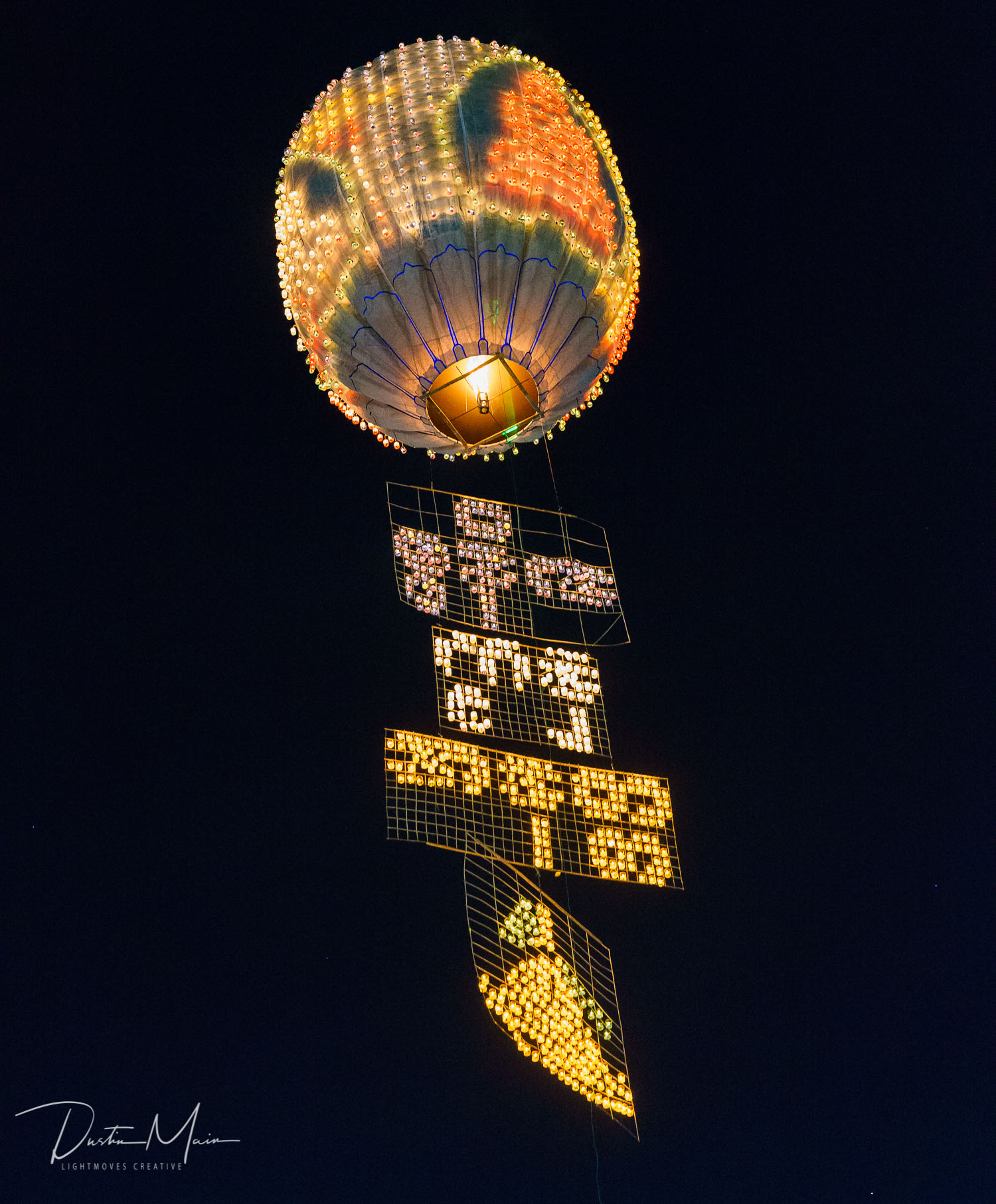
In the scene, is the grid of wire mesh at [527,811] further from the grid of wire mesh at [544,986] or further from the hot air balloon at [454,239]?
the hot air balloon at [454,239]

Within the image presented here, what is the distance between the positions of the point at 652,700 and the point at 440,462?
5.37 ft

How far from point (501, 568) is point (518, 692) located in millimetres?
628

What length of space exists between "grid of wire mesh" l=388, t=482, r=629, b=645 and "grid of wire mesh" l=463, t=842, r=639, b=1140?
111 centimetres

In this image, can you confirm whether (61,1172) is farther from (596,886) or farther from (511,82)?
(511,82)

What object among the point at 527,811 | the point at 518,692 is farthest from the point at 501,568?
the point at 527,811

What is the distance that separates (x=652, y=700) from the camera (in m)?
5.20

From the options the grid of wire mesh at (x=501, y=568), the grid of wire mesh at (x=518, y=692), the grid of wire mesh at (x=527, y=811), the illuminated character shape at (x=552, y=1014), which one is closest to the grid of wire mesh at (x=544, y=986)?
the illuminated character shape at (x=552, y=1014)

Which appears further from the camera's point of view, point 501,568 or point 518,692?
point 501,568

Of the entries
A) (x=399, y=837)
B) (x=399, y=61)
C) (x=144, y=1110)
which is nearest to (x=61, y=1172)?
(x=144, y=1110)

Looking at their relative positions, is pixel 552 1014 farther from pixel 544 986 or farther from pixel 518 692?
pixel 518 692

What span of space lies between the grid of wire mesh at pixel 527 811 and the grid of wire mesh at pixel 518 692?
0.11 metres

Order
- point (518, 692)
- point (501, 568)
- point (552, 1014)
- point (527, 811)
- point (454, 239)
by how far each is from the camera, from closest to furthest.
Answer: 1. point (454, 239)
2. point (552, 1014)
3. point (527, 811)
4. point (518, 692)
5. point (501, 568)

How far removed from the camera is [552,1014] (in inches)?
155

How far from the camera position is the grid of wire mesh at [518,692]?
4.39 m
